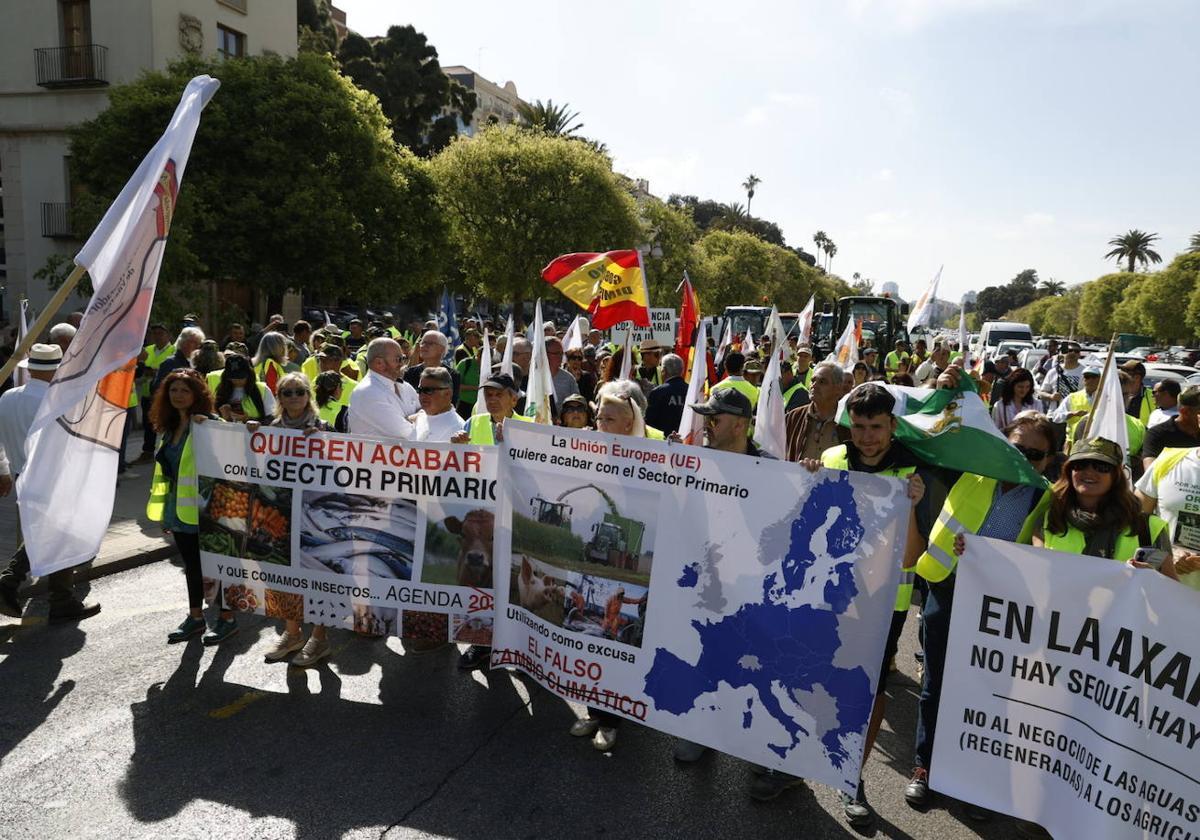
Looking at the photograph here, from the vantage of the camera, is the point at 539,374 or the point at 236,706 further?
the point at 539,374

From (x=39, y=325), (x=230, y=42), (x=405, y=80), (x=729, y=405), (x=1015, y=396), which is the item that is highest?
(x=405, y=80)

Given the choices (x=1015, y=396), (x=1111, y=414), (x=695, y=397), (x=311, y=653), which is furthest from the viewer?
(x=1015, y=396)

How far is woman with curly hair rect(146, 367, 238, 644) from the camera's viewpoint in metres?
5.36

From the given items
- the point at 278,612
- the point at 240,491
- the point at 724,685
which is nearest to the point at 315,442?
the point at 240,491

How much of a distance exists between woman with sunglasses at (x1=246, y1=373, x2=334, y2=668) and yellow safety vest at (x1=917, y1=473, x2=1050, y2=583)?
344cm

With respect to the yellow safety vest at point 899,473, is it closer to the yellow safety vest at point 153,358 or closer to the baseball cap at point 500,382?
the baseball cap at point 500,382

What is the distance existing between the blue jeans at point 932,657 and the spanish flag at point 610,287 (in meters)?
5.62

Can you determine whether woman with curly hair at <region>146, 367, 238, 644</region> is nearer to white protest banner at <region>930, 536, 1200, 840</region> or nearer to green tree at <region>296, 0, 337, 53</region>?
white protest banner at <region>930, 536, 1200, 840</region>

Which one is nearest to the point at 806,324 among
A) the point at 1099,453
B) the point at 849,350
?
the point at 849,350

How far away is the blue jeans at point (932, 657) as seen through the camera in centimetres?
401

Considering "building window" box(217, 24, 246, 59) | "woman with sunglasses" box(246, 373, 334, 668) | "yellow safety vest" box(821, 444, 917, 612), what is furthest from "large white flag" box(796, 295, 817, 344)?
"building window" box(217, 24, 246, 59)

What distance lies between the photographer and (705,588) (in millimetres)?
3947

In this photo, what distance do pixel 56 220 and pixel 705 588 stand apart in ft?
95.3

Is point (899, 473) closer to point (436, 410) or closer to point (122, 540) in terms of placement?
point (436, 410)
